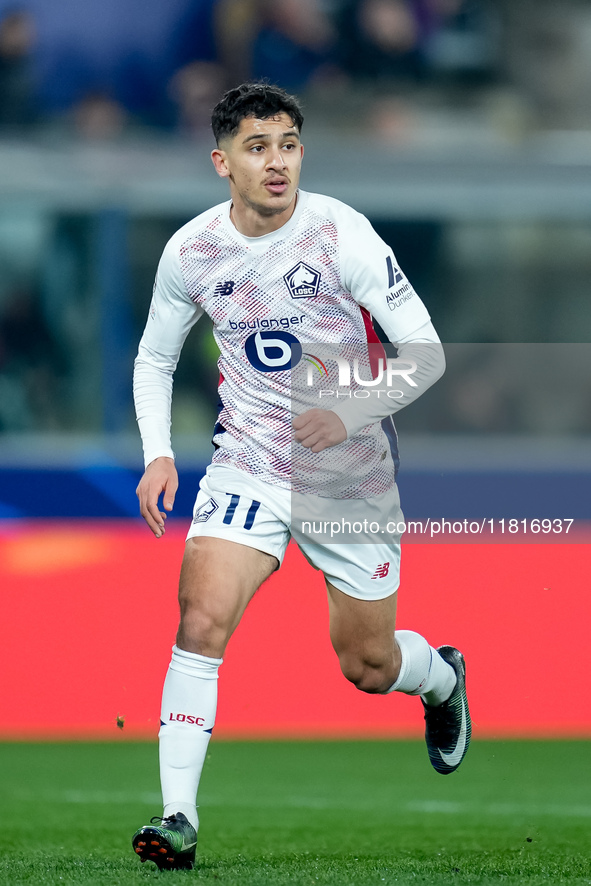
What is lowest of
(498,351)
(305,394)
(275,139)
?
(305,394)

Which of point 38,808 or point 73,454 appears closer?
point 38,808

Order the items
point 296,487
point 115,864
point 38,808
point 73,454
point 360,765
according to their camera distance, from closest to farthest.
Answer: point 115,864
point 296,487
point 38,808
point 360,765
point 73,454

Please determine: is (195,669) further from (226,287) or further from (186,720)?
(226,287)

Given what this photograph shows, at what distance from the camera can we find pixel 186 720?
369 cm

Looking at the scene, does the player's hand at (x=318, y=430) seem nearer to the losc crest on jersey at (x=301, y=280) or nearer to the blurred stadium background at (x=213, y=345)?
the losc crest on jersey at (x=301, y=280)

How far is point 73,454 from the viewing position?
29.3 ft

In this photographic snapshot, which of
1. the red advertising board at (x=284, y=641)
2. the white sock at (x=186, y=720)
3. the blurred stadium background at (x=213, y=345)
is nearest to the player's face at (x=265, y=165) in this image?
the white sock at (x=186, y=720)

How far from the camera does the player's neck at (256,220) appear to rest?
154 inches

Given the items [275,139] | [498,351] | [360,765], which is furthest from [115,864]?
[498,351]

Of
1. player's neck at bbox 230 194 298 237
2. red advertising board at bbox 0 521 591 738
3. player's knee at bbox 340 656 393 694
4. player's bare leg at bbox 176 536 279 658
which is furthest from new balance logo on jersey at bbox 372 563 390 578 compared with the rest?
red advertising board at bbox 0 521 591 738

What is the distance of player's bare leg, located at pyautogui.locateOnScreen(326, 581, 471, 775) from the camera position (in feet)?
13.5

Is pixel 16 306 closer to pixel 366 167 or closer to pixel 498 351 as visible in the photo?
pixel 366 167

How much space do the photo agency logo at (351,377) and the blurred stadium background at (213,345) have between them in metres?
2.80

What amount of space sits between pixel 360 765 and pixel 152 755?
1.09 meters
